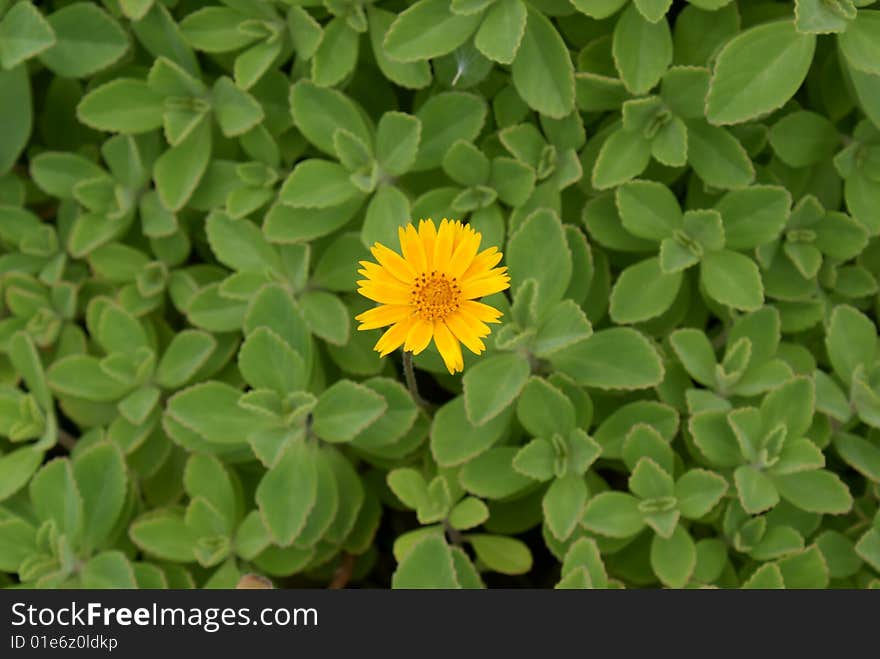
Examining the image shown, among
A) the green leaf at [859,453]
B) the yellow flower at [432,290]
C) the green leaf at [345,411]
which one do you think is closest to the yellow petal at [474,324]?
the yellow flower at [432,290]

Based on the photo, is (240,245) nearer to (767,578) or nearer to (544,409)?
(544,409)

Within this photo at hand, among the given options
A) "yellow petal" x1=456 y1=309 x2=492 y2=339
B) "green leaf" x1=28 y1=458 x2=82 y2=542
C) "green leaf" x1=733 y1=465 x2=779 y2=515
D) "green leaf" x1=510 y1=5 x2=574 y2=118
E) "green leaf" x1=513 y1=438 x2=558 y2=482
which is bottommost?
"green leaf" x1=28 y1=458 x2=82 y2=542

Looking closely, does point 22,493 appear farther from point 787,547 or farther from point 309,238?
point 787,547

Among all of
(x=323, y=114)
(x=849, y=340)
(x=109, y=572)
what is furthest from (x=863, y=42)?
(x=109, y=572)

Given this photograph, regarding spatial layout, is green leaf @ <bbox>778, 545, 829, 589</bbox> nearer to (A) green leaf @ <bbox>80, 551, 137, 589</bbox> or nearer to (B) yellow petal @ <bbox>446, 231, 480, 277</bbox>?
(B) yellow petal @ <bbox>446, 231, 480, 277</bbox>

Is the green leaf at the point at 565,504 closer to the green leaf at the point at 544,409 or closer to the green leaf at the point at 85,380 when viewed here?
the green leaf at the point at 544,409

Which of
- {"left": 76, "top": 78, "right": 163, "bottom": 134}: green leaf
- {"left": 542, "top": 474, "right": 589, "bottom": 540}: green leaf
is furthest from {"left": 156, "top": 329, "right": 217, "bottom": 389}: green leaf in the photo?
{"left": 542, "top": 474, "right": 589, "bottom": 540}: green leaf

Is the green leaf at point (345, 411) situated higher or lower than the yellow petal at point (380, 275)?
lower
